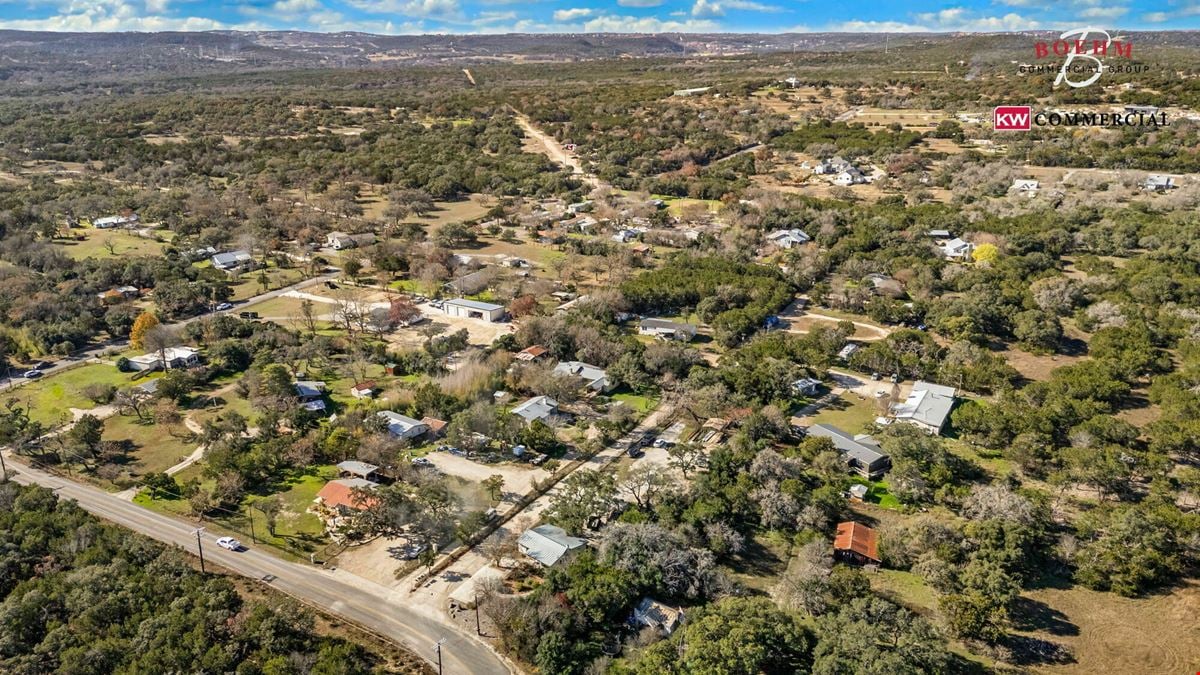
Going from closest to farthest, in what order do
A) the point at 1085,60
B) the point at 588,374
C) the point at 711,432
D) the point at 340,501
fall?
1. the point at 340,501
2. the point at 711,432
3. the point at 588,374
4. the point at 1085,60

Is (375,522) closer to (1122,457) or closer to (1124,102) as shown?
(1122,457)

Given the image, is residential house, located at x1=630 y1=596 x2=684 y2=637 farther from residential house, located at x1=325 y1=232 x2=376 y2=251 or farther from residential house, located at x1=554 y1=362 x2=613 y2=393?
residential house, located at x1=325 y1=232 x2=376 y2=251

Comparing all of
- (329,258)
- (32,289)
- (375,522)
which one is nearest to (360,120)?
(329,258)

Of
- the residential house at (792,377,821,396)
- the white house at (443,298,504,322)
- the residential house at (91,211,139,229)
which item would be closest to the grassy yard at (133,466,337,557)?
the white house at (443,298,504,322)

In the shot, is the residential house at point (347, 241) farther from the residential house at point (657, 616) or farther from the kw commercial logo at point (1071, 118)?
the kw commercial logo at point (1071, 118)

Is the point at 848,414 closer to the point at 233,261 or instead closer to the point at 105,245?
the point at 233,261

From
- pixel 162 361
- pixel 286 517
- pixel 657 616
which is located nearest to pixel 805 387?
pixel 657 616
